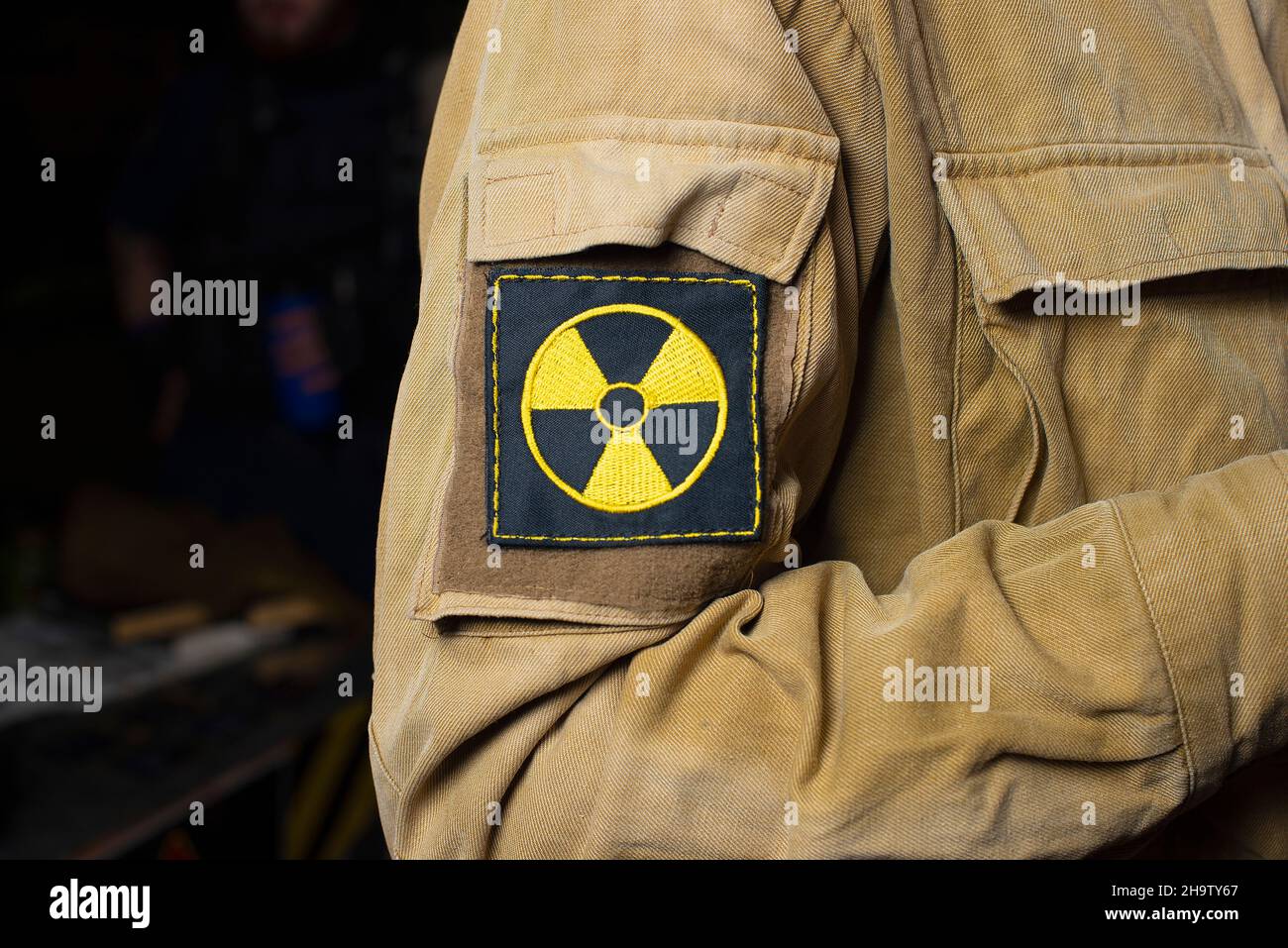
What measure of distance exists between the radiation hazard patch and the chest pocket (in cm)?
22

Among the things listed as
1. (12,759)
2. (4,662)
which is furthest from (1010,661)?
(4,662)

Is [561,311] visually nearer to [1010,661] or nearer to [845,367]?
[845,367]

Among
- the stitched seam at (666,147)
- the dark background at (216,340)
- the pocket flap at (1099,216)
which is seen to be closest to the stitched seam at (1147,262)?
the pocket flap at (1099,216)

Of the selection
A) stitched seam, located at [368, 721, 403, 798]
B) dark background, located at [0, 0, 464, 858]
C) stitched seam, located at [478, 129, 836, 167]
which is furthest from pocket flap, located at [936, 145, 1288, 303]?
dark background, located at [0, 0, 464, 858]

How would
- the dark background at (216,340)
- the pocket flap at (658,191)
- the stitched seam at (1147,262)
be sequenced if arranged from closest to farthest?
the pocket flap at (658,191) → the stitched seam at (1147,262) → the dark background at (216,340)

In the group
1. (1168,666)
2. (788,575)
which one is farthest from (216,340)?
(1168,666)

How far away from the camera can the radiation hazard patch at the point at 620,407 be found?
614 millimetres

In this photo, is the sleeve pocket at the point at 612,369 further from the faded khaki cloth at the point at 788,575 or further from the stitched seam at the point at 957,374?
the stitched seam at the point at 957,374

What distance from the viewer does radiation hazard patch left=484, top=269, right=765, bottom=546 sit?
61 centimetres

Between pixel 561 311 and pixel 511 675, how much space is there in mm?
211

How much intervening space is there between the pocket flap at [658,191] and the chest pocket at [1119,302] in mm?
157

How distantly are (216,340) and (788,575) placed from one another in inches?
73.3

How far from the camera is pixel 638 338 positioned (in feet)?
2.02

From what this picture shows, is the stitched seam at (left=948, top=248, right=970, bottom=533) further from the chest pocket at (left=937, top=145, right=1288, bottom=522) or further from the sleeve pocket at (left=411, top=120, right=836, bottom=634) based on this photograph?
the sleeve pocket at (left=411, top=120, right=836, bottom=634)
